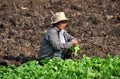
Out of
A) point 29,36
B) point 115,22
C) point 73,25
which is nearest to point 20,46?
point 29,36

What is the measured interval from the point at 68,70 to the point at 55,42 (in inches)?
53.8

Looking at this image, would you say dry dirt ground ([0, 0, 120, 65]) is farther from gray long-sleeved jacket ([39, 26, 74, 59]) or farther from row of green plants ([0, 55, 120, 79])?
row of green plants ([0, 55, 120, 79])

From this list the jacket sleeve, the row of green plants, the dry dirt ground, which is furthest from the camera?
the dry dirt ground

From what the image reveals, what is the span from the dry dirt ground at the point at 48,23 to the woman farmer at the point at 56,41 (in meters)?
1.04

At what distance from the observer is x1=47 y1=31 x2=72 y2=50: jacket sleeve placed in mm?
9883

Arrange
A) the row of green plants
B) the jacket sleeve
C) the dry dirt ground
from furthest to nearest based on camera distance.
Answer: the dry dirt ground < the jacket sleeve < the row of green plants

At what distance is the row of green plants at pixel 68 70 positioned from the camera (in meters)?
8.39

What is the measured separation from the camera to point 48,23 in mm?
12719

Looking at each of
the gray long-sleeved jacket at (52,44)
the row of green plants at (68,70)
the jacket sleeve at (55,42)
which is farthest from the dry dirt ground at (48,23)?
the row of green plants at (68,70)

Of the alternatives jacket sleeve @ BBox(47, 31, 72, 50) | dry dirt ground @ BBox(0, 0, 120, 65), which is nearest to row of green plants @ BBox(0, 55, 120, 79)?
jacket sleeve @ BBox(47, 31, 72, 50)

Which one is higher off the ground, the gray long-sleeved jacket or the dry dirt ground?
the gray long-sleeved jacket

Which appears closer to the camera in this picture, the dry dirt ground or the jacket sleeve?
the jacket sleeve

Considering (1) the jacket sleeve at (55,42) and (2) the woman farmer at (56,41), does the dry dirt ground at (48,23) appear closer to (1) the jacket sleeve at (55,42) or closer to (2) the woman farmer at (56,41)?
(2) the woman farmer at (56,41)

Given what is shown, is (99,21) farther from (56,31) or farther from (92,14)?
(56,31)
